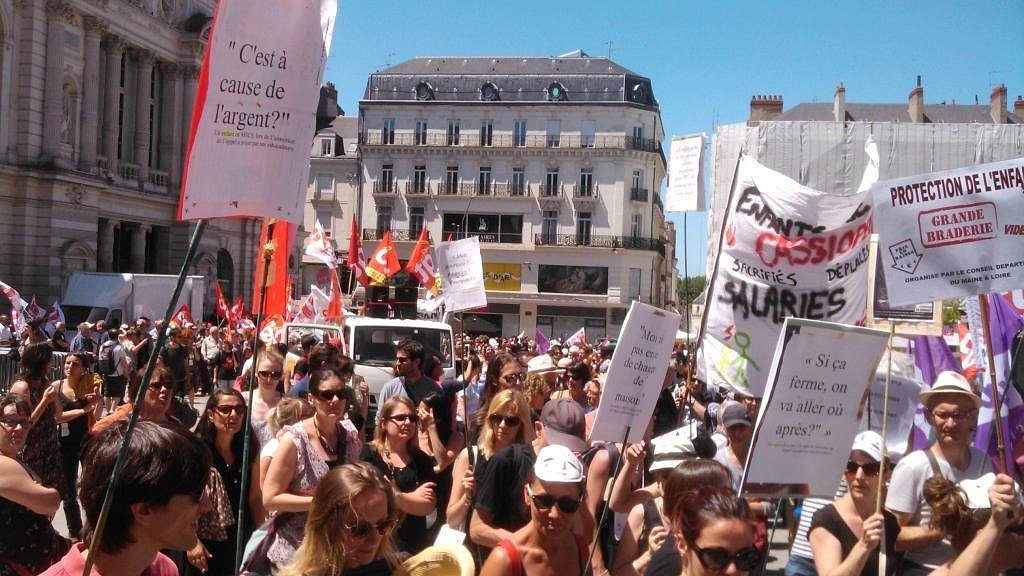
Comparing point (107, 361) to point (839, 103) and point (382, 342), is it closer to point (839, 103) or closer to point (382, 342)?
point (382, 342)

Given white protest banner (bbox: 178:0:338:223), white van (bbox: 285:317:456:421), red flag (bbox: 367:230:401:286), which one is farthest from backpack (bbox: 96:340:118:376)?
white protest banner (bbox: 178:0:338:223)

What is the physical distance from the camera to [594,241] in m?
54.7

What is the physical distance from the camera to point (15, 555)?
4.29 meters

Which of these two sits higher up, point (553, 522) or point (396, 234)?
point (396, 234)

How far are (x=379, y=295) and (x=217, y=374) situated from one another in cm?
3575

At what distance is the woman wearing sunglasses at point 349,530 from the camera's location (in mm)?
3418

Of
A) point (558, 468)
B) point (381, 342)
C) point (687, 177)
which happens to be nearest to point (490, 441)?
point (558, 468)

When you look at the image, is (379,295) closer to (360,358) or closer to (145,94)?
(145,94)

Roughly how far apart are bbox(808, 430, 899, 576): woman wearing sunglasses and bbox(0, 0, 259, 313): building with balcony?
3101 cm

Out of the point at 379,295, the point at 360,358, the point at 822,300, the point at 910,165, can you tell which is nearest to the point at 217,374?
the point at 360,358

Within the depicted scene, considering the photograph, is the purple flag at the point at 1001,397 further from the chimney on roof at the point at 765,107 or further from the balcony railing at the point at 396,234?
the balcony railing at the point at 396,234

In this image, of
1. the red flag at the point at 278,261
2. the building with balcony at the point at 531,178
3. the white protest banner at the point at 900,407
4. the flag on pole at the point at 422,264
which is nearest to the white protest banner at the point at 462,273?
the red flag at the point at 278,261

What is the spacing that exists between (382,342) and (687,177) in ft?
23.1

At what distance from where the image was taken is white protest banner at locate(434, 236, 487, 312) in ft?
44.7
